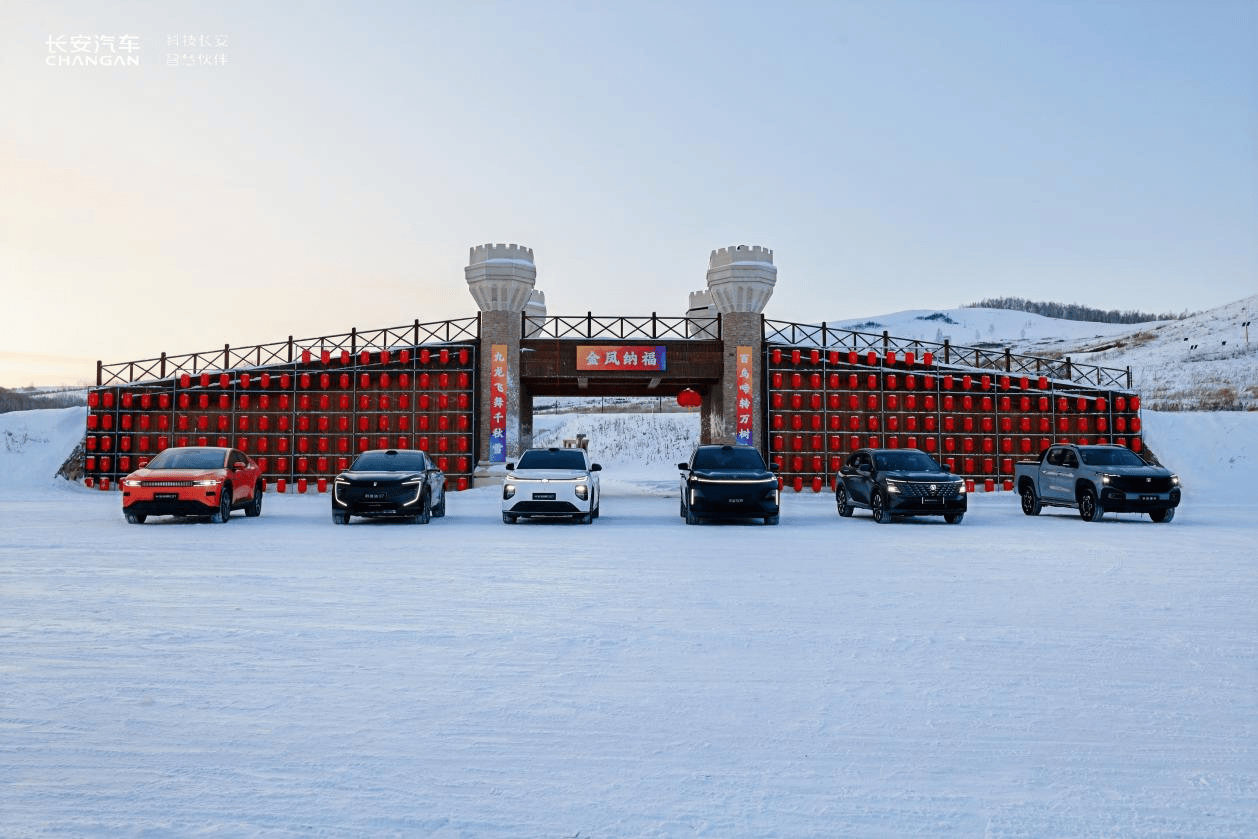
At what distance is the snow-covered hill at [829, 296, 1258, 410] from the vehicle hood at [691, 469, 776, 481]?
44.2m

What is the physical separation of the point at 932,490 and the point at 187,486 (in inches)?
579

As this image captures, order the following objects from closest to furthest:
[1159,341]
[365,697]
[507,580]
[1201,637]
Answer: [365,697], [1201,637], [507,580], [1159,341]

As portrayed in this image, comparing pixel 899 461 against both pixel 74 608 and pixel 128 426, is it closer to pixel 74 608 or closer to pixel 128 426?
pixel 74 608

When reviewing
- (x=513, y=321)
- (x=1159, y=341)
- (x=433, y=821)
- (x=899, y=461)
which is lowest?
(x=433, y=821)

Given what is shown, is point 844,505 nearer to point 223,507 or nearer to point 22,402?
point 223,507

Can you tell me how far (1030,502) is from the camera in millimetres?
21969

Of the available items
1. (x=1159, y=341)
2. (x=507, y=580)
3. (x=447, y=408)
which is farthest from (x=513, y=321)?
(x=1159, y=341)

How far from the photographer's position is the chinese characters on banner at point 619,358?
32.2 metres

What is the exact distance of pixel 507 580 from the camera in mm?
9984

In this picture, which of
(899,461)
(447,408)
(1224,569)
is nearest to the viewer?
(1224,569)

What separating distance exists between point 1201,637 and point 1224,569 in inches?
194

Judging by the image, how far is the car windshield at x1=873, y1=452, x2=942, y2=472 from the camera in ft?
66.0

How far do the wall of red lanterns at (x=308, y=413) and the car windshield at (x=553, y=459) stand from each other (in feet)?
43.3

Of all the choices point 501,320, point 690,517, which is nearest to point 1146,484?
point 690,517
